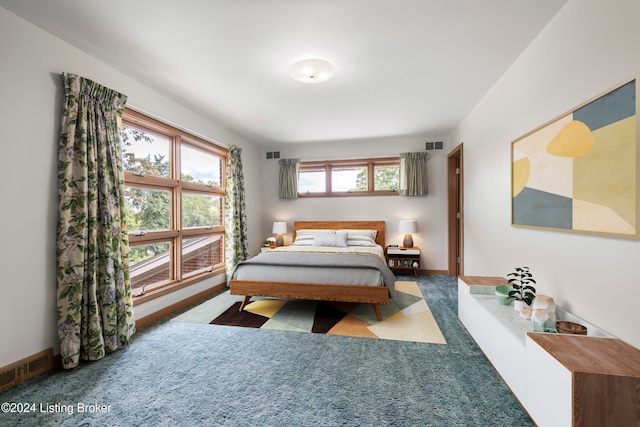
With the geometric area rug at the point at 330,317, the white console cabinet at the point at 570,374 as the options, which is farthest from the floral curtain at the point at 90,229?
the white console cabinet at the point at 570,374

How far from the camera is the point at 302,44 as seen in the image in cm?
201

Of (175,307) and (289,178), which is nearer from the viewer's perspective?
(175,307)

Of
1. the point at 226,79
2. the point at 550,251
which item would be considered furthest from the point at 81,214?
the point at 550,251

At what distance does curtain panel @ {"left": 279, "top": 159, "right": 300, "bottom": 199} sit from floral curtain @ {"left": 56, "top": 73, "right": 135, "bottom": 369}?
304cm

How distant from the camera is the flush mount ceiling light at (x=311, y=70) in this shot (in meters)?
2.20

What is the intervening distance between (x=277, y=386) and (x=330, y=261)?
148 centimetres

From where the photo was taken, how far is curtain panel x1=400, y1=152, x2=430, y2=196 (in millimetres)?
4582

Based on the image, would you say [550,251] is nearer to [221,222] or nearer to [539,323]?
[539,323]

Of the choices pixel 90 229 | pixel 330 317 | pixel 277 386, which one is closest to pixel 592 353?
pixel 277 386

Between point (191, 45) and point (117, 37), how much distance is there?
1.75ft

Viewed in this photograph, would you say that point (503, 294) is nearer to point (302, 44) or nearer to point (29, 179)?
point (302, 44)

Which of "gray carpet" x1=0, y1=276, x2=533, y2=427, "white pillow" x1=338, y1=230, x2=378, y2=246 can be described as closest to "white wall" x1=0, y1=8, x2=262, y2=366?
"gray carpet" x1=0, y1=276, x2=533, y2=427

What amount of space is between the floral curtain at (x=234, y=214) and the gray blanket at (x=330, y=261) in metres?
0.95

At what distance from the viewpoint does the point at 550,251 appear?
175 centimetres
